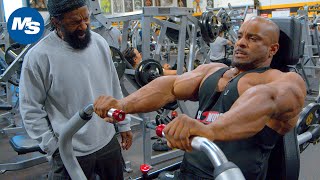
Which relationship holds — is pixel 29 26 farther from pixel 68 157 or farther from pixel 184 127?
pixel 184 127

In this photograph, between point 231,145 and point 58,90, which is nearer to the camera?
point 231,145

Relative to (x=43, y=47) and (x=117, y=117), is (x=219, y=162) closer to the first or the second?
(x=117, y=117)

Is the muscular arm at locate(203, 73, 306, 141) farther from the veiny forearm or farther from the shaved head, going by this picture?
the veiny forearm

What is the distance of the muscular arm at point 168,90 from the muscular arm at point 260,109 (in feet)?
1.32

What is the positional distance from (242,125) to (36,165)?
284 centimetres

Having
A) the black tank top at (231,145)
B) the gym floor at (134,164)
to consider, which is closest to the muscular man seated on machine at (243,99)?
the black tank top at (231,145)

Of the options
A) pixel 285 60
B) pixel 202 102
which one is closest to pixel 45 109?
pixel 202 102

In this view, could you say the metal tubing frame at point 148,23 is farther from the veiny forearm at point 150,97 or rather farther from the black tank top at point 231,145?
the black tank top at point 231,145

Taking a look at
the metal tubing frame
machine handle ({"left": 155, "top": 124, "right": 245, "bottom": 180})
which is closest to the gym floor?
the metal tubing frame

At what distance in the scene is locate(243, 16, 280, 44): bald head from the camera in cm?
146

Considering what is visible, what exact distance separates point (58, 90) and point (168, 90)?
528mm

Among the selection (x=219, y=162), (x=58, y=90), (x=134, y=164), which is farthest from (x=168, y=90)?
(x=134, y=164)

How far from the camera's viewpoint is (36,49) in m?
1.61

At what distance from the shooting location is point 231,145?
1.36 meters
